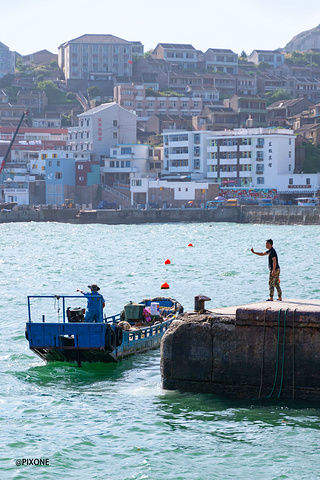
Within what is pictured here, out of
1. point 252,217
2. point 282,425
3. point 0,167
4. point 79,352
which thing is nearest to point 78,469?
point 282,425

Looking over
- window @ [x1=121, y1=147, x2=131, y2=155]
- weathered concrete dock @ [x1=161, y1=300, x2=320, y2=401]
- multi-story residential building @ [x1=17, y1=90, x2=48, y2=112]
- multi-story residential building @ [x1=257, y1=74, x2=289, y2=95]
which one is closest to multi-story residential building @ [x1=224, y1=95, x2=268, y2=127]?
window @ [x1=121, y1=147, x2=131, y2=155]

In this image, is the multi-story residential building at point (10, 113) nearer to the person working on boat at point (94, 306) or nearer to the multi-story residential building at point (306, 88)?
the multi-story residential building at point (306, 88)

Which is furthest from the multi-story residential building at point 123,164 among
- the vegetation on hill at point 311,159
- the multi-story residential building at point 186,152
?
the vegetation on hill at point 311,159

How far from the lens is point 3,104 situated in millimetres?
155875

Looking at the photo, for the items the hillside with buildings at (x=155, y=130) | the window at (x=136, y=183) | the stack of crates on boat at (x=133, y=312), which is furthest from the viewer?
the window at (x=136, y=183)

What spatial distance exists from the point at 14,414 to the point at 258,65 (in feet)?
593

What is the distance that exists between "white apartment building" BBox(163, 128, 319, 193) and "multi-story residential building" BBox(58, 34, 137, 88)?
5242 centimetres

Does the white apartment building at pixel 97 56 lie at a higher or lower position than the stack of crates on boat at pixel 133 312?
higher

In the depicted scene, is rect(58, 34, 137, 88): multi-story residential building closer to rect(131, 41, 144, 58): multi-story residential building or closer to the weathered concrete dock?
rect(131, 41, 144, 58): multi-story residential building

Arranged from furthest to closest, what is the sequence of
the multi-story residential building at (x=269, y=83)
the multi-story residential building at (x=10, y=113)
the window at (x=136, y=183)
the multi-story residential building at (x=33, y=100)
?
the multi-story residential building at (x=269, y=83), the multi-story residential building at (x=33, y=100), the multi-story residential building at (x=10, y=113), the window at (x=136, y=183)

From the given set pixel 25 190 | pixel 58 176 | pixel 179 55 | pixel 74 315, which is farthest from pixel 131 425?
pixel 179 55

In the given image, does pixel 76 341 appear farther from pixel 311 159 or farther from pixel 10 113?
pixel 10 113

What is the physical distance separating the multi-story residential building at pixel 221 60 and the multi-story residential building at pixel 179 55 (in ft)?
9.33

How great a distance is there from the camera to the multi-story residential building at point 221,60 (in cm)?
17825
